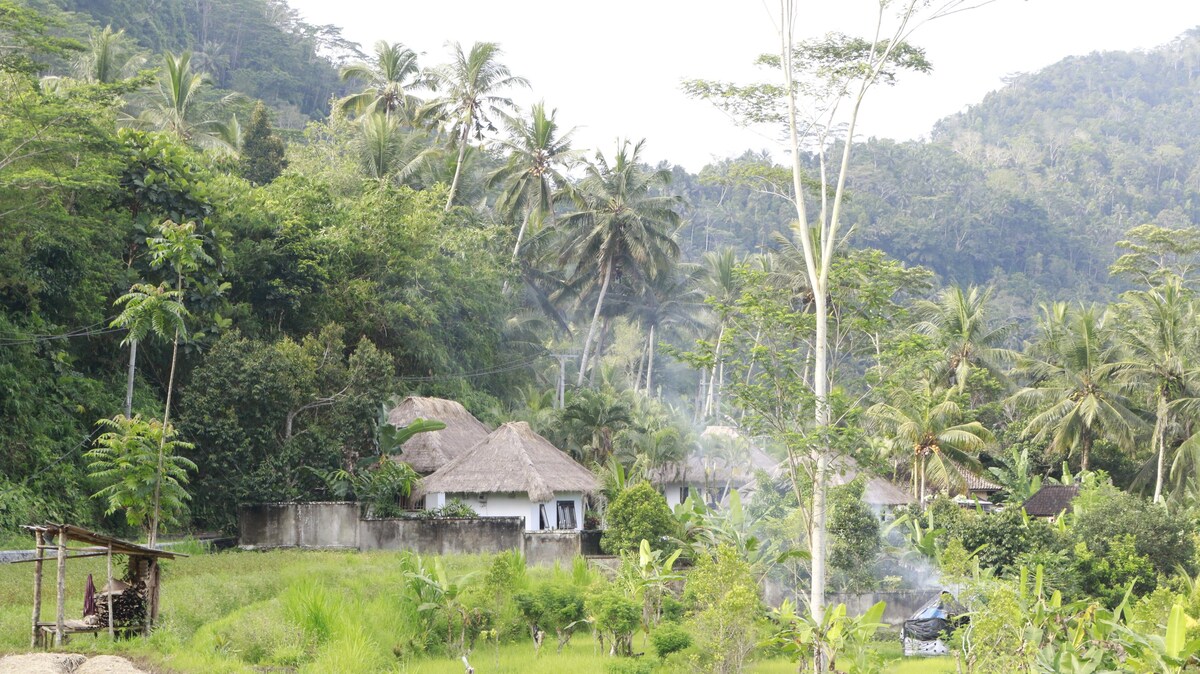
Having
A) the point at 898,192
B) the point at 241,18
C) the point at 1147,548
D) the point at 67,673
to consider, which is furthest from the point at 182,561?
the point at 898,192

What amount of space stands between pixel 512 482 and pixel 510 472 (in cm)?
34

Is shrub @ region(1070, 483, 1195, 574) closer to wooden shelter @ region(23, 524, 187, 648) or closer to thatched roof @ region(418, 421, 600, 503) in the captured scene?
thatched roof @ region(418, 421, 600, 503)

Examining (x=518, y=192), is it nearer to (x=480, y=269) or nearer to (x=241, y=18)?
A: (x=480, y=269)

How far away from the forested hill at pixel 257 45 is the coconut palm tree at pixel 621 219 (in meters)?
27.8

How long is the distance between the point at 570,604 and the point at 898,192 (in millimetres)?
81307

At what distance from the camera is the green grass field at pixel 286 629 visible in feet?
44.3

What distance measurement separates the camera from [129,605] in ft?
47.7

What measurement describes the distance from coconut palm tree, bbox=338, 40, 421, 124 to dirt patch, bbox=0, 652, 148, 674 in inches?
1294

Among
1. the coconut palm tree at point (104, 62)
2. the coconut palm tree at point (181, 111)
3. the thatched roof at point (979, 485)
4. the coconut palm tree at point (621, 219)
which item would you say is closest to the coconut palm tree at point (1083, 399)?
the thatched roof at point (979, 485)

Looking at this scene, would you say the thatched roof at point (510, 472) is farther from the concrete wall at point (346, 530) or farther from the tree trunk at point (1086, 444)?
the tree trunk at point (1086, 444)

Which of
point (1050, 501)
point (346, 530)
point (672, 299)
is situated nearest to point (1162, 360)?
point (1050, 501)

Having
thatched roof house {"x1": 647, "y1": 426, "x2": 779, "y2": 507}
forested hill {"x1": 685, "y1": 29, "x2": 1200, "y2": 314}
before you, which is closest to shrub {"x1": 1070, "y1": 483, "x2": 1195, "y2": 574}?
thatched roof house {"x1": 647, "y1": 426, "x2": 779, "y2": 507}

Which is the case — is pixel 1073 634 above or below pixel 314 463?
below

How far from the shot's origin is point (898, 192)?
306 ft
